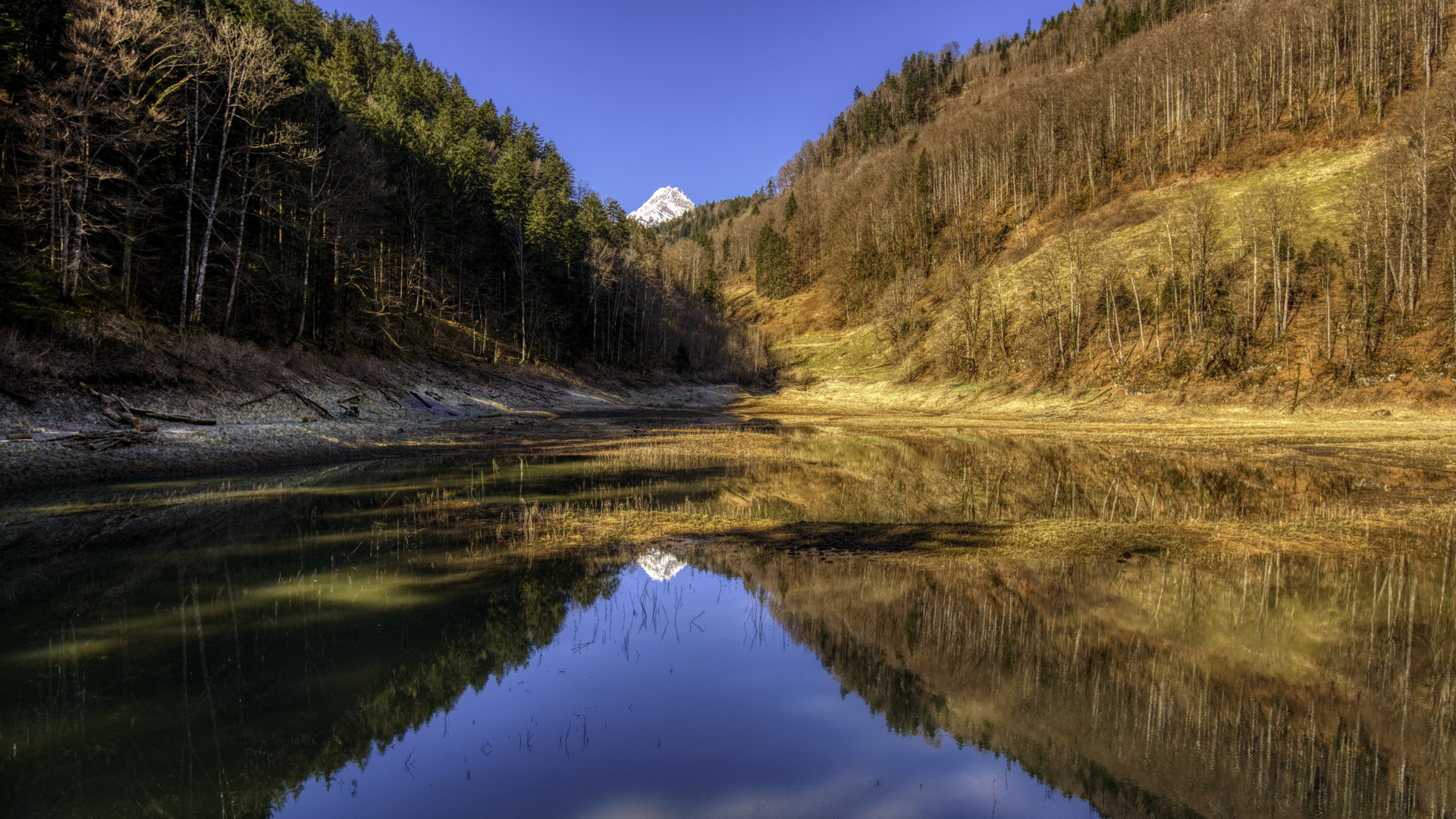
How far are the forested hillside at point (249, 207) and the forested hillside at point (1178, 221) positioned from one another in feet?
139

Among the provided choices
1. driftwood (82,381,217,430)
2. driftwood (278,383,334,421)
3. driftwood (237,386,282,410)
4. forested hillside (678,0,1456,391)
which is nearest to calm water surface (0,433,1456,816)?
driftwood (82,381,217,430)

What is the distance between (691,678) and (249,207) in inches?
1593

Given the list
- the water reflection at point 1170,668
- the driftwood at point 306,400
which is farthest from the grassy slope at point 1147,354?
the driftwood at point 306,400

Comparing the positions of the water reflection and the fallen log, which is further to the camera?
the fallen log

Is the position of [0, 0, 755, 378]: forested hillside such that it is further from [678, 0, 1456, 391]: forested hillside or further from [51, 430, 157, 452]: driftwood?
[678, 0, 1456, 391]: forested hillside

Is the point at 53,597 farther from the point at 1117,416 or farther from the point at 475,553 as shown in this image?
the point at 1117,416

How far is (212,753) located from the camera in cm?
540

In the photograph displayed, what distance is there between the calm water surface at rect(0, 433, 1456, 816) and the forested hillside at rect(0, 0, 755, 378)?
1743 centimetres

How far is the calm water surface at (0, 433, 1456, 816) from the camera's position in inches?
201

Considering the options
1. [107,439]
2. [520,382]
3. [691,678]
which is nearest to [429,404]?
[520,382]

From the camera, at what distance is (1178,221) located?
5350cm

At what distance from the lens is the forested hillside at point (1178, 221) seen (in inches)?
1490

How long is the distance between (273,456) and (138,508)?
302 inches

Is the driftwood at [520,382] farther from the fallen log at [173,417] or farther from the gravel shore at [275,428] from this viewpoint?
the fallen log at [173,417]
